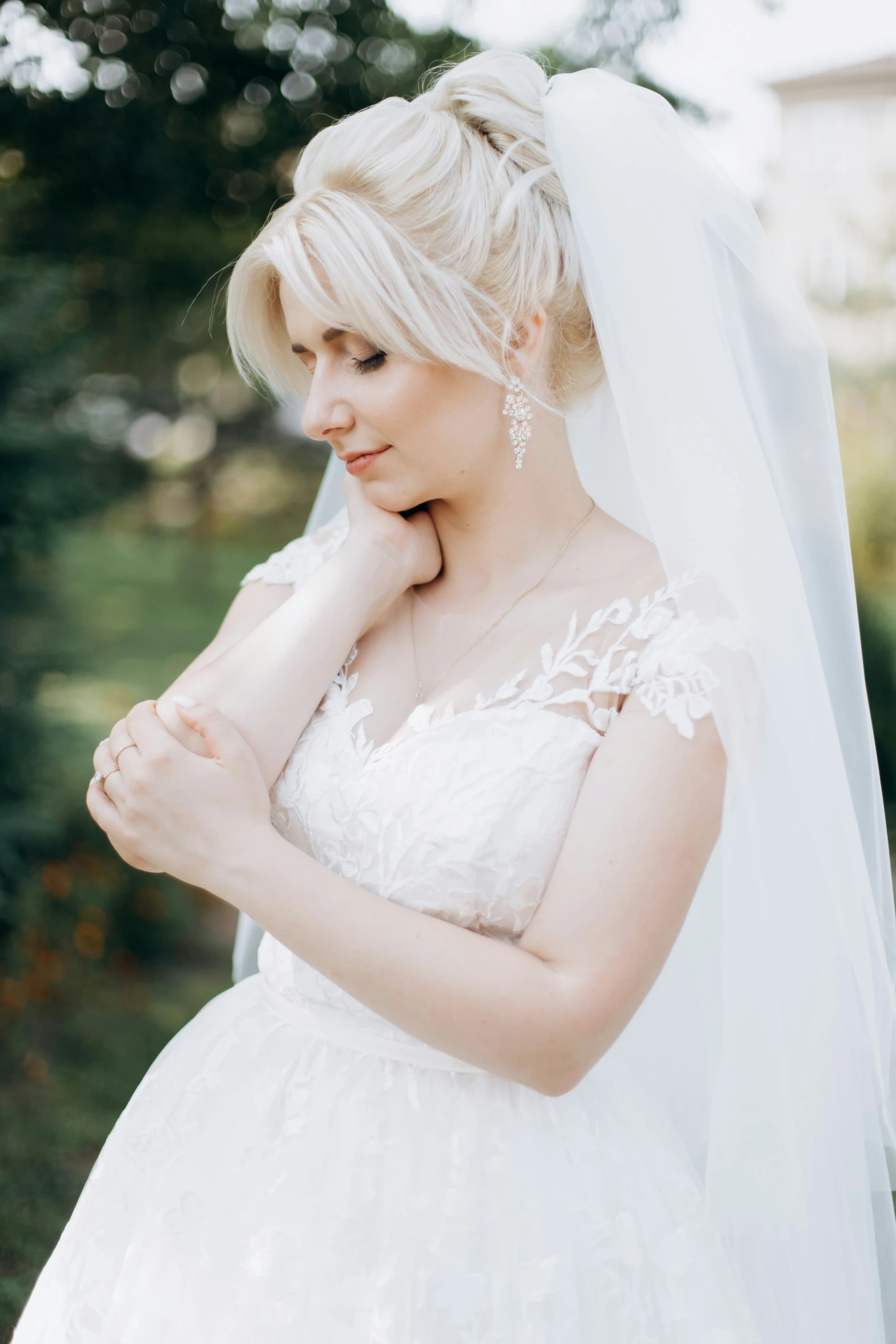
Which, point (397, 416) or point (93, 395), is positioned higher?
point (93, 395)

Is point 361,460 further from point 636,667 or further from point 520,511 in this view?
point 636,667

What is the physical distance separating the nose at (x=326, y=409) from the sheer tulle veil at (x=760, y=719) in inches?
15.7

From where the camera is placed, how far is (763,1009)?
1606 mm

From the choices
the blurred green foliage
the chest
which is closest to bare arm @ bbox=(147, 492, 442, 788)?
the chest

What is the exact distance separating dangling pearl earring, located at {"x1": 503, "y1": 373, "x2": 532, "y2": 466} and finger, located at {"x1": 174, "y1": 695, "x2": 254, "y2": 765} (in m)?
0.66

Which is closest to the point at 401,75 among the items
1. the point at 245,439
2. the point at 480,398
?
the point at 480,398

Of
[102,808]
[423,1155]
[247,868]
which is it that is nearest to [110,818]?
[102,808]

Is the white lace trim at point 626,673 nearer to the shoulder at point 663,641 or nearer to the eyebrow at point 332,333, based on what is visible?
the shoulder at point 663,641

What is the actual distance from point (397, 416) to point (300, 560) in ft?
1.41

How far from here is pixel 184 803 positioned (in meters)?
1.43

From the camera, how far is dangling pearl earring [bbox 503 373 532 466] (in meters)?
1.75

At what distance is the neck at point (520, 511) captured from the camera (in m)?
1.81

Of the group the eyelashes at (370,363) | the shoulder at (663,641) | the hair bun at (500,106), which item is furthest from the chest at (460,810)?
the hair bun at (500,106)

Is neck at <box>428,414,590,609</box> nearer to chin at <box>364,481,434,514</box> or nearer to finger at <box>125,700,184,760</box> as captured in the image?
chin at <box>364,481,434,514</box>
